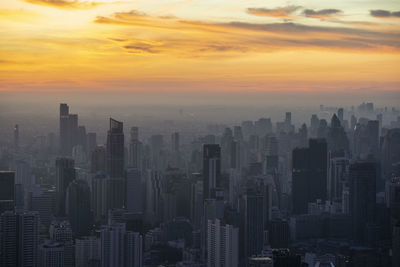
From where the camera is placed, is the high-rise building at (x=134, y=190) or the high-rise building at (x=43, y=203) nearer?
the high-rise building at (x=43, y=203)

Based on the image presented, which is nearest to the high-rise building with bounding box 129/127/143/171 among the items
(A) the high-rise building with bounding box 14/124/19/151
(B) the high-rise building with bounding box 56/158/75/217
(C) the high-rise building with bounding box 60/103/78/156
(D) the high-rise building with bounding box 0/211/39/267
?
(C) the high-rise building with bounding box 60/103/78/156

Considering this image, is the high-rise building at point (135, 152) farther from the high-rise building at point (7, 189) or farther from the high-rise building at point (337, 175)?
the high-rise building at point (337, 175)

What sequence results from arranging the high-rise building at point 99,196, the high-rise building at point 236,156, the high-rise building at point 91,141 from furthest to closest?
the high-rise building at point 236,156 → the high-rise building at point 91,141 → the high-rise building at point 99,196

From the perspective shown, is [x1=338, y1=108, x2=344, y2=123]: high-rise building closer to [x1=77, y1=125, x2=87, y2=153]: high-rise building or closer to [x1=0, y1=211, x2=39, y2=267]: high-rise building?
[x1=77, y1=125, x2=87, y2=153]: high-rise building

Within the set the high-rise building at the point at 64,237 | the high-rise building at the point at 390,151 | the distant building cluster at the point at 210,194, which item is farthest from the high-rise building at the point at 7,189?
the high-rise building at the point at 390,151

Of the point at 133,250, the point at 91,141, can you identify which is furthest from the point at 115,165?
the point at 133,250

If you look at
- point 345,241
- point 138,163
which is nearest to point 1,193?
point 138,163

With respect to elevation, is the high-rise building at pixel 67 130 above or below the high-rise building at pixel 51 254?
above
